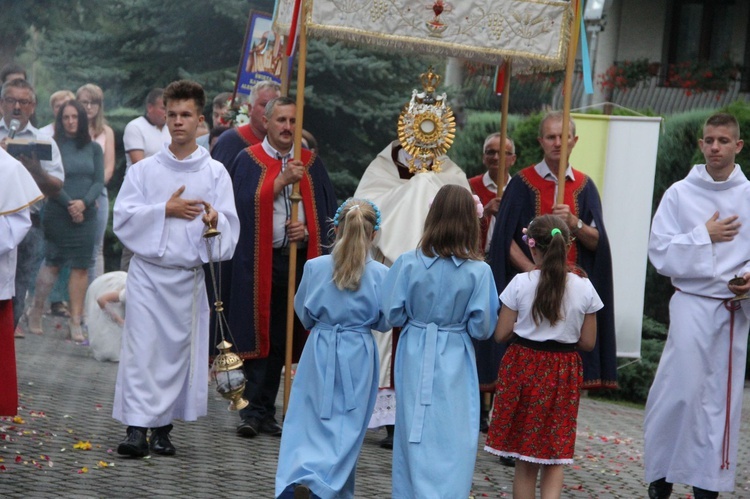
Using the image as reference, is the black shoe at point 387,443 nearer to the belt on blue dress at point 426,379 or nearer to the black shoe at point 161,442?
the black shoe at point 161,442

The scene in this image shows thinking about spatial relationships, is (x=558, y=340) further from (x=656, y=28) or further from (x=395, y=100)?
(x=656, y=28)

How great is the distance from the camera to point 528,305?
6.30m

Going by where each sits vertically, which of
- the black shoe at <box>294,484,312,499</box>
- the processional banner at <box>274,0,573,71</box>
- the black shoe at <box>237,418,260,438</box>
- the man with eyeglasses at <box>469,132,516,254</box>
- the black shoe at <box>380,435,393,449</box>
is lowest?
the black shoe at <box>380,435,393,449</box>

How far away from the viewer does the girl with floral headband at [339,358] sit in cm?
637

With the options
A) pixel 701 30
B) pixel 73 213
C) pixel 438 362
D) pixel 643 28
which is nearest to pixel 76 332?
pixel 73 213

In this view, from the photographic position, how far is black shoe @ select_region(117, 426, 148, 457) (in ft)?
24.3

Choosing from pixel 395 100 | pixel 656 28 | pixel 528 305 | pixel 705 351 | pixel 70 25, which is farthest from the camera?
pixel 656 28

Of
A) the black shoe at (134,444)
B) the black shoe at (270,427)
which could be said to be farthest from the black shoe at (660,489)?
the black shoe at (134,444)

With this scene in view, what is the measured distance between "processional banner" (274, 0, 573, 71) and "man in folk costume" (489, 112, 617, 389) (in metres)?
0.48

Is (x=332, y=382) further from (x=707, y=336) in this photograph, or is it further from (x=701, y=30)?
(x=701, y=30)

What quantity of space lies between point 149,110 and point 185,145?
488cm

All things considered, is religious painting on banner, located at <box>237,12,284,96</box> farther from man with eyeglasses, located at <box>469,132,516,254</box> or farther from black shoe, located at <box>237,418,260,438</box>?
black shoe, located at <box>237,418,260,438</box>

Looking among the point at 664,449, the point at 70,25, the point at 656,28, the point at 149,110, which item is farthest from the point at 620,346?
the point at 656,28

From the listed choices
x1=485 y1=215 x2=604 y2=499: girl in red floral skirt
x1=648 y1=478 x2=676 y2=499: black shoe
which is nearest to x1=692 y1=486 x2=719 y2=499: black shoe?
x1=648 y1=478 x2=676 y2=499: black shoe
